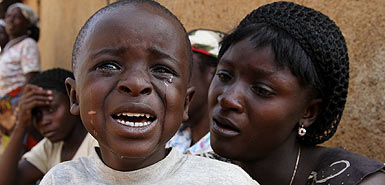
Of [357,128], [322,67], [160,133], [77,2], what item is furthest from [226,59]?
[77,2]

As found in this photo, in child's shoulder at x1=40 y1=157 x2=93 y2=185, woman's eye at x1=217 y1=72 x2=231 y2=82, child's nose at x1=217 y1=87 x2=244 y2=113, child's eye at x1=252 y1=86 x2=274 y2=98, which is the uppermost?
child's eye at x1=252 y1=86 x2=274 y2=98

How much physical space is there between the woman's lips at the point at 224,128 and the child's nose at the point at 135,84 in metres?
0.59

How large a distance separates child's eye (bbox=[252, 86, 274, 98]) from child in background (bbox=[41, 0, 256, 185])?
417 mm

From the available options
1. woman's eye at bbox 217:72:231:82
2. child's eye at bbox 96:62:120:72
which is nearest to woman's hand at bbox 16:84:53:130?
woman's eye at bbox 217:72:231:82

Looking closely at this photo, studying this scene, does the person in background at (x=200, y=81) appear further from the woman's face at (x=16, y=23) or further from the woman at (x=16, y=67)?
the woman's face at (x=16, y=23)

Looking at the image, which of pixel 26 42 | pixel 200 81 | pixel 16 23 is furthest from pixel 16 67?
pixel 200 81

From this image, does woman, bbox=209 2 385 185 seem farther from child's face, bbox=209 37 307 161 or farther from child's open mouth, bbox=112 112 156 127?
child's open mouth, bbox=112 112 156 127

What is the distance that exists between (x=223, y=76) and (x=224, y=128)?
0.24m

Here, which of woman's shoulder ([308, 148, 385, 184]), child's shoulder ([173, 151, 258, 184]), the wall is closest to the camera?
child's shoulder ([173, 151, 258, 184])

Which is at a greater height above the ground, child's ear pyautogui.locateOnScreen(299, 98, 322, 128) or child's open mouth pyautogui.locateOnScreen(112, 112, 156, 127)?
child's open mouth pyautogui.locateOnScreen(112, 112, 156, 127)

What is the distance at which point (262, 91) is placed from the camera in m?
1.69

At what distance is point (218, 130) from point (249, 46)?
378 mm

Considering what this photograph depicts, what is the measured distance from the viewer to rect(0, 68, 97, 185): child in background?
295 cm

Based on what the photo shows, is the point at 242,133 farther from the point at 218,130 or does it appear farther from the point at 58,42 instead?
the point at 58,42
